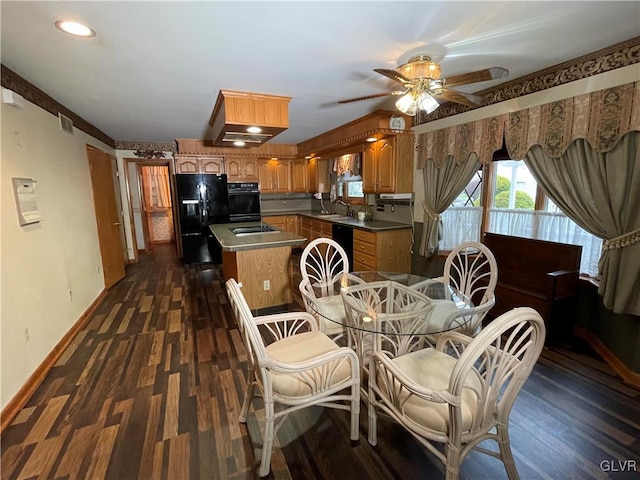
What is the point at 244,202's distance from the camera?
19.2 ft

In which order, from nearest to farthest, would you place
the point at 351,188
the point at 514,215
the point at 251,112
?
the point at 251,112 < the point at 514,215 < the point at 351,188

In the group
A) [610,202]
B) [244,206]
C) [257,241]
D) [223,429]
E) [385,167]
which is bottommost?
[223,429]

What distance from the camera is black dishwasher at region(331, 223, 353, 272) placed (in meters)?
4.55

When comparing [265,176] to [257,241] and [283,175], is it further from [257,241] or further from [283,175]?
[257,241]

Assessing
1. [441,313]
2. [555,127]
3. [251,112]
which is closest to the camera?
[441,313]

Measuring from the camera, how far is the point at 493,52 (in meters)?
2.10

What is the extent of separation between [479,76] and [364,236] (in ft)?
8.34

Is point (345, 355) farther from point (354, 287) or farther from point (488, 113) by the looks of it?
point (488, 113)

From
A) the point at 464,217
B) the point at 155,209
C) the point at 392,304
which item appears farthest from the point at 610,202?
the point at 155,209

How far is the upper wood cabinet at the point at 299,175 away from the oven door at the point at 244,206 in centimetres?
95

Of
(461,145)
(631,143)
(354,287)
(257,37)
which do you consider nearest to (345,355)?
(354,287)

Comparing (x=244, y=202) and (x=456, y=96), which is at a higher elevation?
(x=456, y=96)

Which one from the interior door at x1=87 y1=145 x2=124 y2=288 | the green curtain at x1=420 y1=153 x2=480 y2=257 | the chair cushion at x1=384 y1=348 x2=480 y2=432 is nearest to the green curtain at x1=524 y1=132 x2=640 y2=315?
the green curtain at x1=420 y1=153 x2=480 y2=257

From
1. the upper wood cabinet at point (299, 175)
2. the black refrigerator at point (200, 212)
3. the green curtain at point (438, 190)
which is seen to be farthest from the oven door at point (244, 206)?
the green curtain at point (438, 190)
